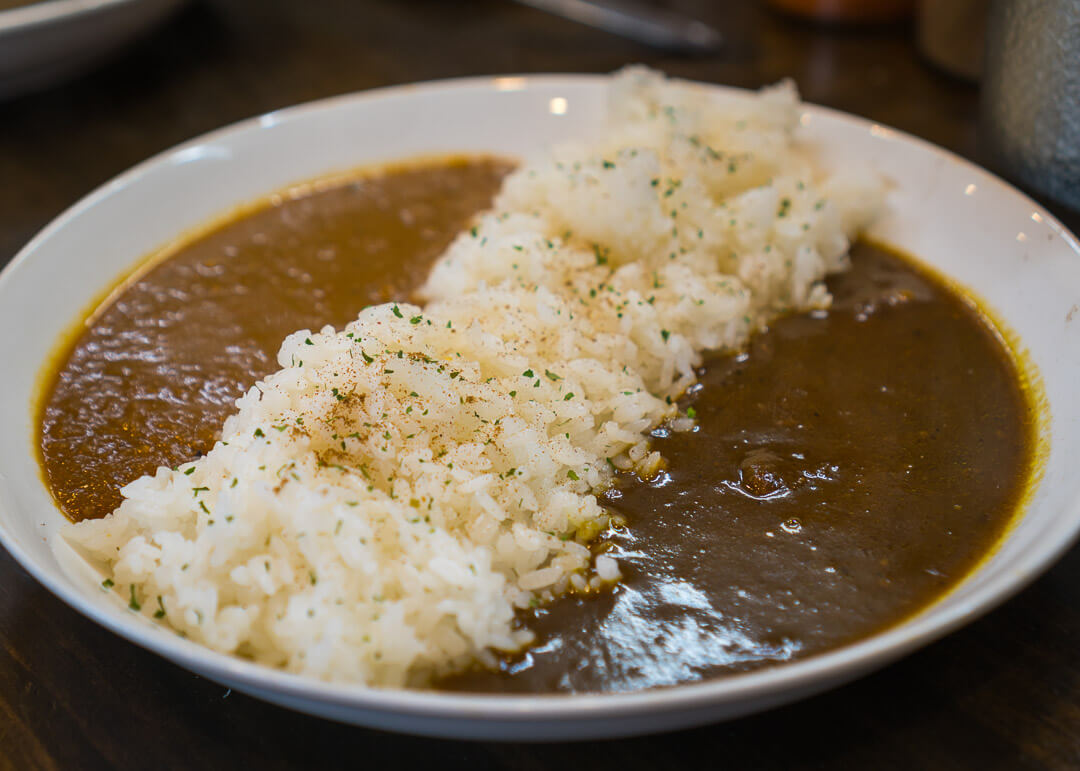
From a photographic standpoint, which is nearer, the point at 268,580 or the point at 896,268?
the point at 268,580

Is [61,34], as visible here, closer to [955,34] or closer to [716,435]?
[716,435]

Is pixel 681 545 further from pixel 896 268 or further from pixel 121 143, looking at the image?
pixel 121 143

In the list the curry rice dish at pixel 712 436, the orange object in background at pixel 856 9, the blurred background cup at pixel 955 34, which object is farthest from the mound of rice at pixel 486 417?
the orange object in background at pixel 856 9

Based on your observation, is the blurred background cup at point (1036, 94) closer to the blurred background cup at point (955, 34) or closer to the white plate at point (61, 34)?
the blurred background cup at point (955, 34)

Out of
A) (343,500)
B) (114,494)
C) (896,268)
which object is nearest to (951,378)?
(896,268)

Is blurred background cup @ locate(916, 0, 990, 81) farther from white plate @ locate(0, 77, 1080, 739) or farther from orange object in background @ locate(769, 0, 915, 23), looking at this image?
white plate @ locate(0, 77, 1080, 739)
